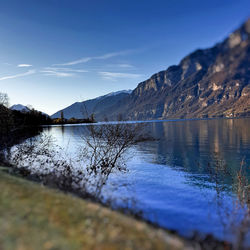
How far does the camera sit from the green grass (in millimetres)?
5961

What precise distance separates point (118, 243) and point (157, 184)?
14390 mm

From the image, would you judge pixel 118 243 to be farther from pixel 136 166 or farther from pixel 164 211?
pixel 136 166

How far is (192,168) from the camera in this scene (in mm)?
28281

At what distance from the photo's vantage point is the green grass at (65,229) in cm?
596

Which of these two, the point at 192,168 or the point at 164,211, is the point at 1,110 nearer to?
the point at 192,168

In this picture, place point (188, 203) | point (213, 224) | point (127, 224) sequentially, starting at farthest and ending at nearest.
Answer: point (188, 203) < point (213, 224) < point (127, 224)

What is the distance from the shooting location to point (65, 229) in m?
Result: 6.61

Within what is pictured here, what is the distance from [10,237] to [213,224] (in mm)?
9936

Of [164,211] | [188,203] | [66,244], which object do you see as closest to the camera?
[66,244]

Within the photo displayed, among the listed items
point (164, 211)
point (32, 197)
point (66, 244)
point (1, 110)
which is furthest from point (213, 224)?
point (1, 110)

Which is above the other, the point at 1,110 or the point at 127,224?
the point at 1,110

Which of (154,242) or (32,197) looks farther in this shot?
(32,197)

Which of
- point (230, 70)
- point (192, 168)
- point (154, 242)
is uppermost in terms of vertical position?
point (230, 70)

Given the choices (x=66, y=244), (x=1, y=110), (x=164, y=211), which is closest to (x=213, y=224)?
(x=164, y=211)
